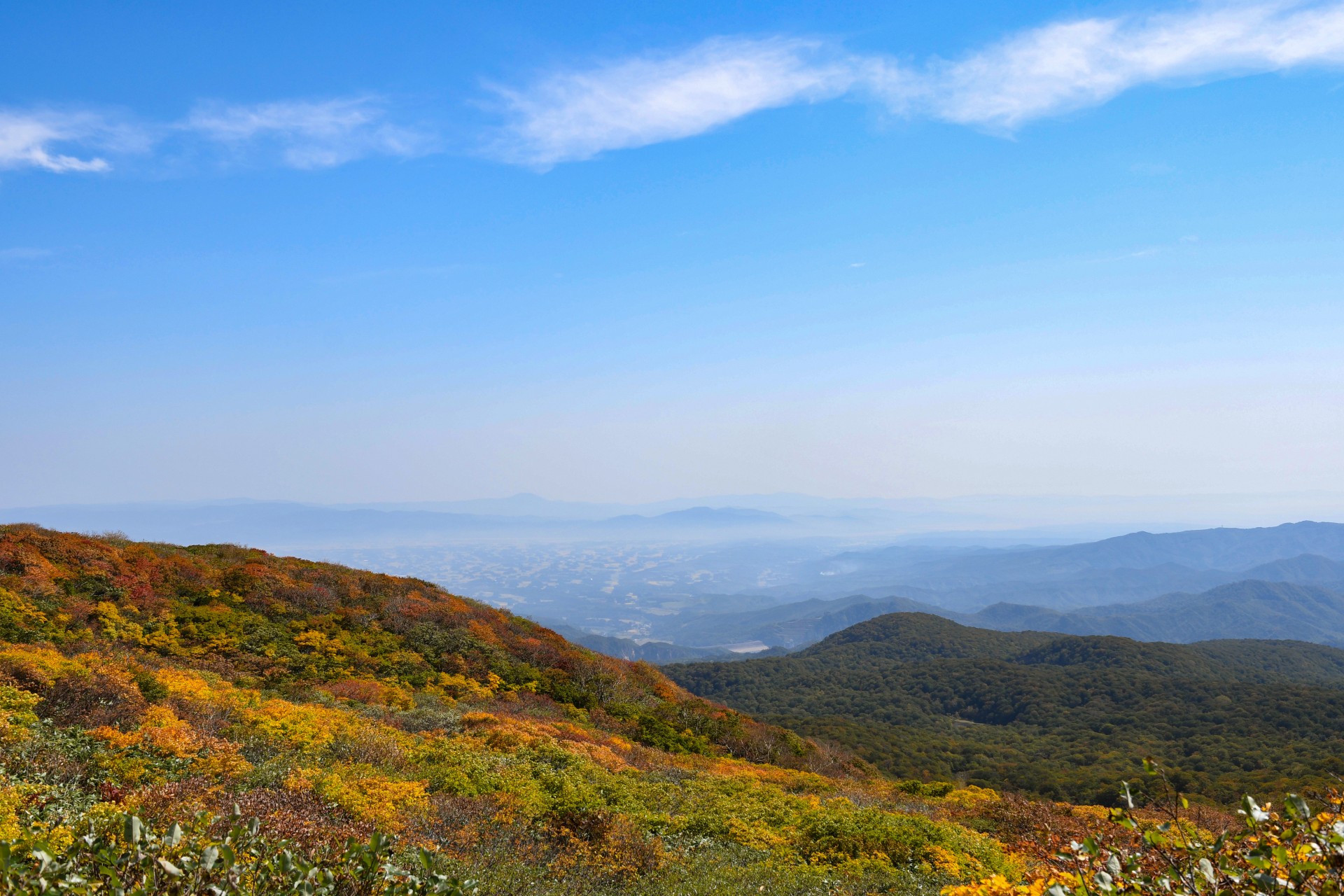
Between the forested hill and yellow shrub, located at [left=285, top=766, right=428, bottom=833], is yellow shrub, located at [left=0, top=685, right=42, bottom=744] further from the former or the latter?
the forested hill

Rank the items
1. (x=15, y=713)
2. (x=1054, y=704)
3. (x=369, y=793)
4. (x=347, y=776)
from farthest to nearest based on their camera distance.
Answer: (x=1054, y=704) → (x=347, y=776) → (x=15, y=713) → (x=369, y=793)

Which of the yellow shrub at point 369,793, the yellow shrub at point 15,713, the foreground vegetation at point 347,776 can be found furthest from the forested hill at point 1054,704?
the yellow shrub at point 15,713

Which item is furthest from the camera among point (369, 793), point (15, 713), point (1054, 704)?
point (1054, 704)

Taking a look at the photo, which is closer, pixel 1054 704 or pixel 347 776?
pixel 347 776

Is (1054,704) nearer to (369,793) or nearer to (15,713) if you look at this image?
(369,793)

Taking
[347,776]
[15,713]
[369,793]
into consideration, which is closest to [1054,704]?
[347,776]

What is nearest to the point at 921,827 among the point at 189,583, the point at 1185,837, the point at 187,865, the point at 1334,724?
the point at 1185,837
